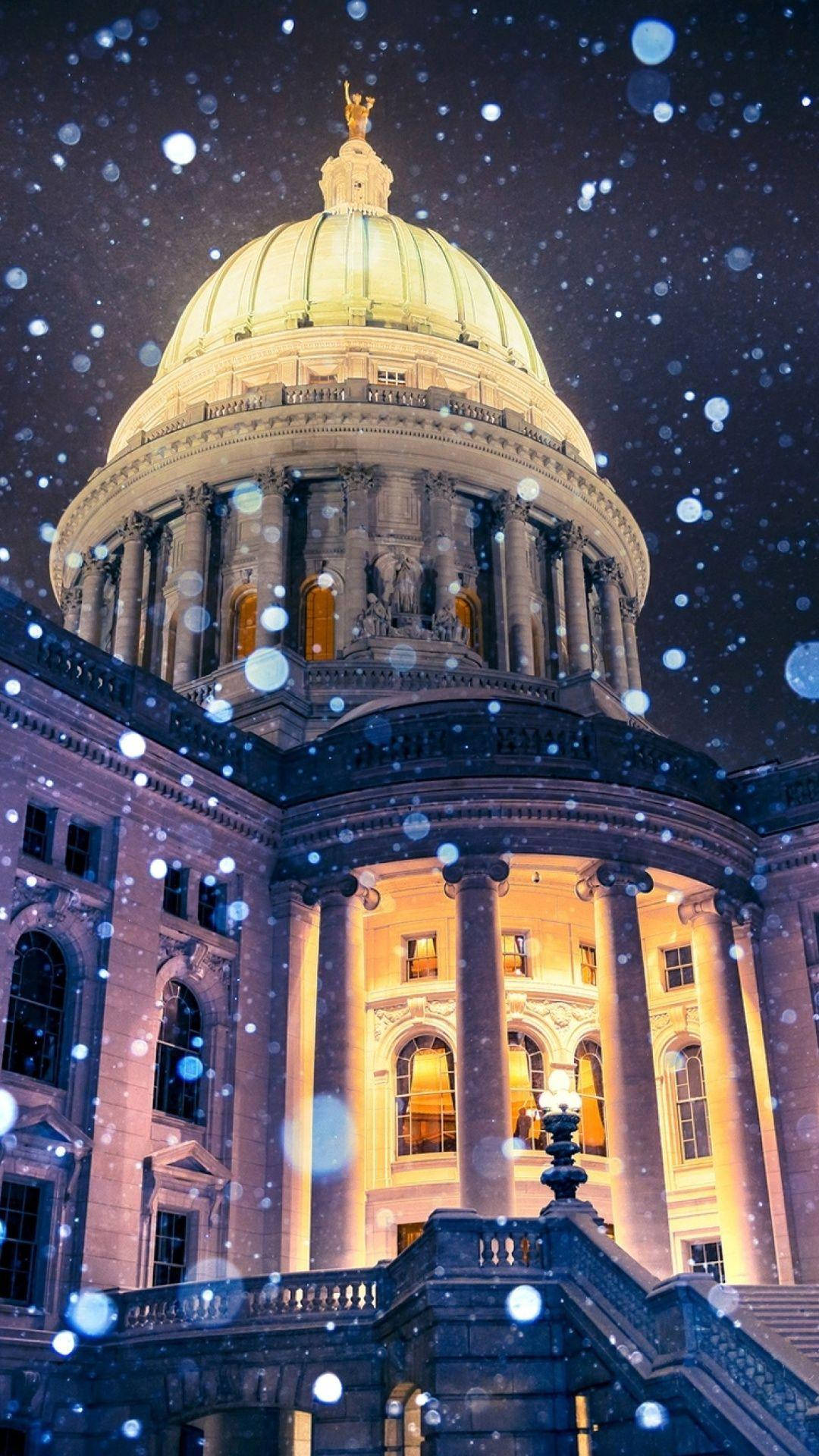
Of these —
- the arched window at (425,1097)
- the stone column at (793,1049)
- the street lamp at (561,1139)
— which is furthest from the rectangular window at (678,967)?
the street lamp at (561,1139)

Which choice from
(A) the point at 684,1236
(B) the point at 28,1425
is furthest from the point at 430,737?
(B) the point at 28,1425

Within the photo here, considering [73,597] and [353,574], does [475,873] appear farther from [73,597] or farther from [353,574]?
[73,597]

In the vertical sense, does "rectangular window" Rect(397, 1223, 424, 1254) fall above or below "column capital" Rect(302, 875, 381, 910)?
below

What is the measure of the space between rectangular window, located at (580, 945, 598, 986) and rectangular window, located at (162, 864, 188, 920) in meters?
10.6

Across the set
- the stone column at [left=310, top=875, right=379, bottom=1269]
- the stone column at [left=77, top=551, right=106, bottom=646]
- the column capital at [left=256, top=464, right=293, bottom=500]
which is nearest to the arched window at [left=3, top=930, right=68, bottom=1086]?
the stone column at [left=310, top=875, right=379, bottom=1269]

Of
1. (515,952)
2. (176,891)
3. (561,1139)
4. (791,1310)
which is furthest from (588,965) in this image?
(561,1139)

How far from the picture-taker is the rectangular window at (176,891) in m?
31.2

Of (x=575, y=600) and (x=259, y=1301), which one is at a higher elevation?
(x=575, y=600)

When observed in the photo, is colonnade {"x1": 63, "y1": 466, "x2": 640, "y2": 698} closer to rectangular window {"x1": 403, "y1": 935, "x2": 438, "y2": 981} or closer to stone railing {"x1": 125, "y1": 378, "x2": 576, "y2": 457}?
stone railing {"x1": 125, "y1": 378, "x2": 576, "y2": 457}

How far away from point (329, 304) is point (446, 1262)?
49.2m

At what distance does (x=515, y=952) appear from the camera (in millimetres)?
35938

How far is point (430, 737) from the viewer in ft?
111

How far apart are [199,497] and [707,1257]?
33.3 metres

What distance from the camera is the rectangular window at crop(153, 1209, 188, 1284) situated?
1099 inches
